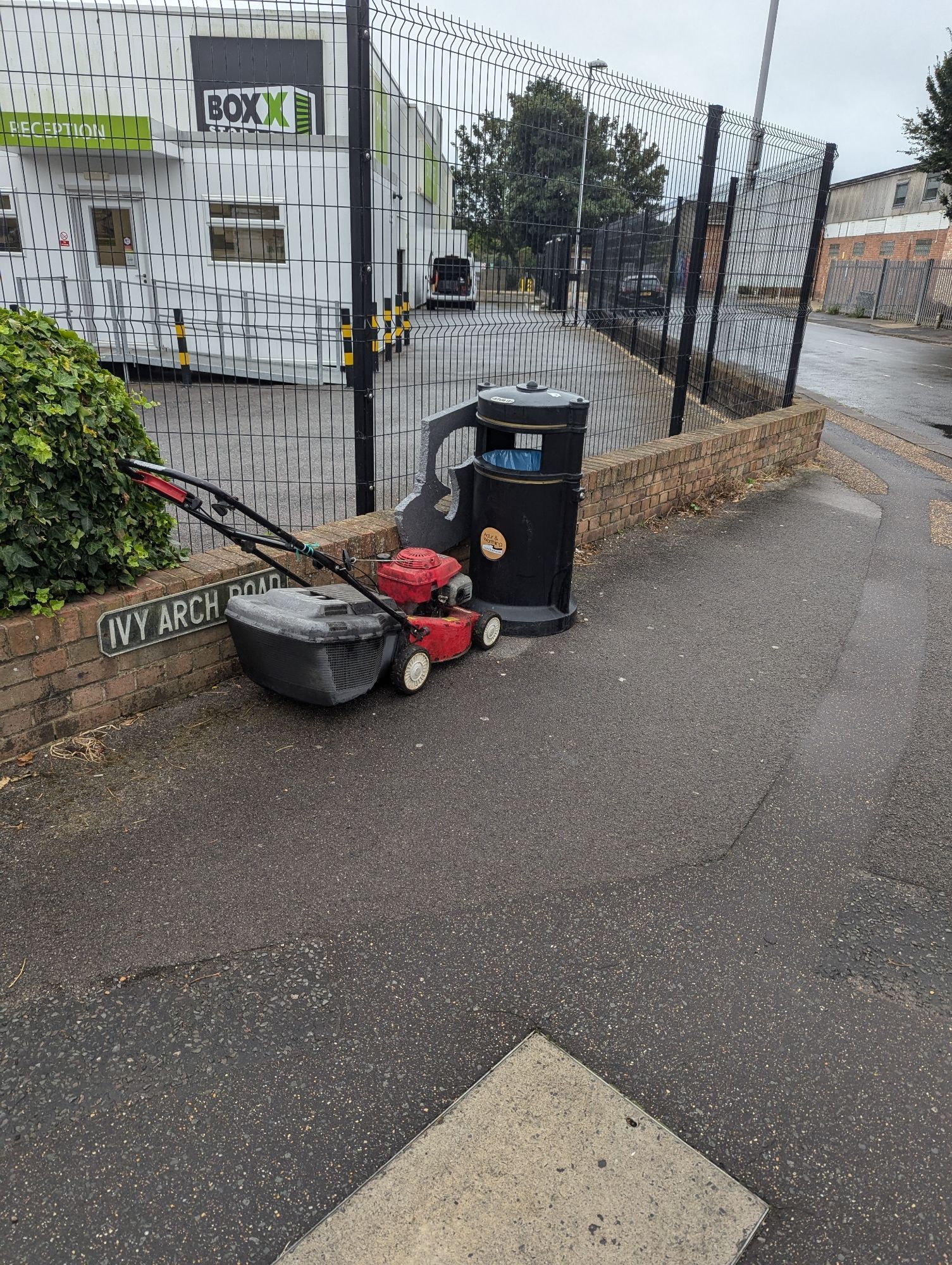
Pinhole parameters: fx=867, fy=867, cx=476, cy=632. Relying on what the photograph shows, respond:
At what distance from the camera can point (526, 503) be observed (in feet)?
16.8

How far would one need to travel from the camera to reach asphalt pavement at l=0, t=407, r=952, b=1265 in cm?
220

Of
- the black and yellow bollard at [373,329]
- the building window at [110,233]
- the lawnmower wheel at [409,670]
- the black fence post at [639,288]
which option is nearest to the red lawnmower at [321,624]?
the lawnmower wheel at [409,670]

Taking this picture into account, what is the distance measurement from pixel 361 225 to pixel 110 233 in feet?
24.2

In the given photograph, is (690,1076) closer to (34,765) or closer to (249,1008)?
(249,1008)

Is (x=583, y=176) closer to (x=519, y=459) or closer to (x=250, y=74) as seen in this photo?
(x=519, y=459)

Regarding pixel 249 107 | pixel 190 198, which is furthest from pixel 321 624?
pixel 249 107

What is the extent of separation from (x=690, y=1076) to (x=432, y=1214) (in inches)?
32.8

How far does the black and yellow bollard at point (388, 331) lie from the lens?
6.22 m

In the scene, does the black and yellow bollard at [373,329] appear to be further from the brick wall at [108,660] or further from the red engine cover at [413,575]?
the red engine cover at [413,575]

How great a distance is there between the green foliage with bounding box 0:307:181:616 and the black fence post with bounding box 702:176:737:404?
6449 millimetres

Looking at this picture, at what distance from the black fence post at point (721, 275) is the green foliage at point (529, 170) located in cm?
241

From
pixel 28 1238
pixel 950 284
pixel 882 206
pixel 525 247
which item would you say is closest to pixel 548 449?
pixel 525 247

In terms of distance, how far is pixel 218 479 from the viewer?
7320mm

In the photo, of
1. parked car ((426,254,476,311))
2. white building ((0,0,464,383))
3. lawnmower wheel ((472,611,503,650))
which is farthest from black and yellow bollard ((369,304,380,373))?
white building ((0,0,464,383))
